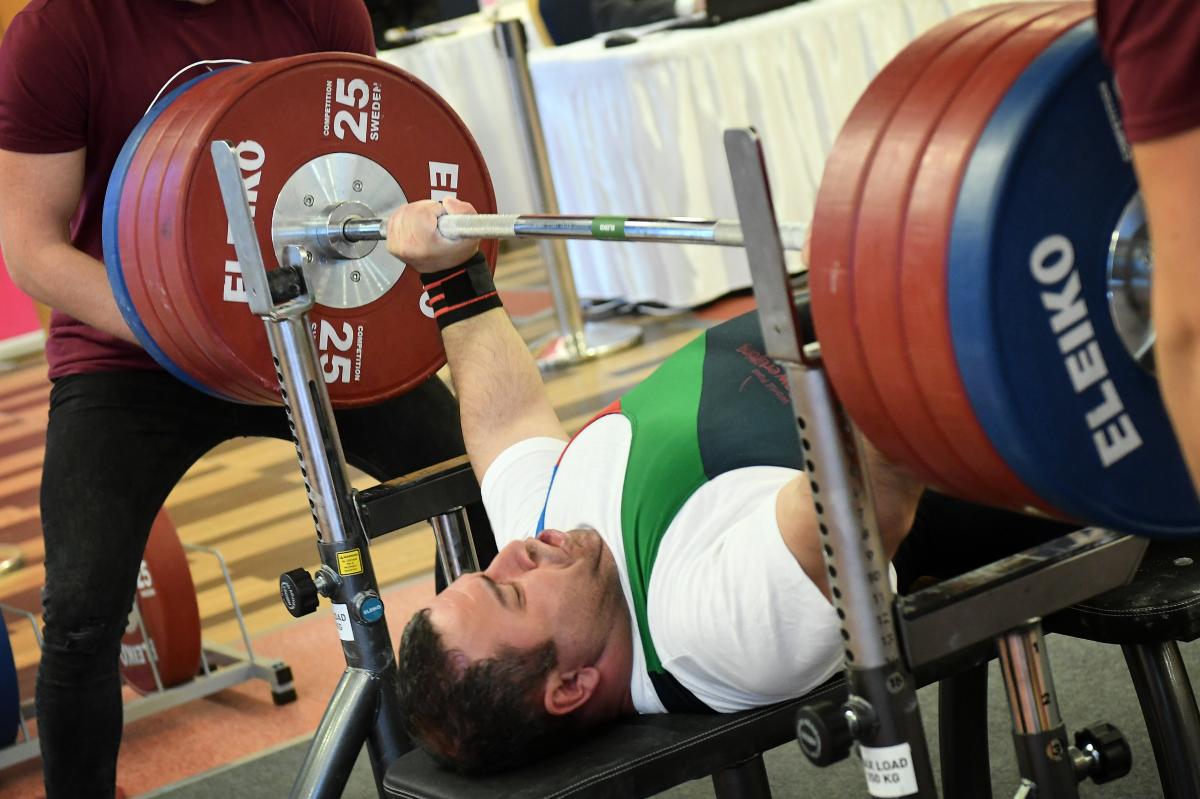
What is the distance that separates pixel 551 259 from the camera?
15.4ft

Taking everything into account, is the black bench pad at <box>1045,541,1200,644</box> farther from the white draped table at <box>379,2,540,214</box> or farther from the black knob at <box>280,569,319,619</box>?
the white draped table at <box>379,2,540,214</box>

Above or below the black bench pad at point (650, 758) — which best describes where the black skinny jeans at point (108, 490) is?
above

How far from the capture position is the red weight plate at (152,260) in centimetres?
184

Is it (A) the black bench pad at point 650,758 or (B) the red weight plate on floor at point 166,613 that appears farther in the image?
(B) the red weight plate on floor at point 166,613

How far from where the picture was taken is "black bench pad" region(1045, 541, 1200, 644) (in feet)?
4.73

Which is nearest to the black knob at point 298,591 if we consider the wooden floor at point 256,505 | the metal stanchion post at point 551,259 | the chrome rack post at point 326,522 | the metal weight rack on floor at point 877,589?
the chrome rack post at point 326,522

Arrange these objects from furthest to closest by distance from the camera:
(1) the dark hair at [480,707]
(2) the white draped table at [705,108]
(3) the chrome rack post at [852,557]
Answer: (2) the white draped table at [705,108]
(1) the dark hair at [480,707]
(3) the chrome rack post at [852,557]

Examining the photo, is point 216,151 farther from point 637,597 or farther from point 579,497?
point 637,597

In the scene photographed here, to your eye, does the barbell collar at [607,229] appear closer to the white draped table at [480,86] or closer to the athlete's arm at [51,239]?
the athlete's arm at [51,239]

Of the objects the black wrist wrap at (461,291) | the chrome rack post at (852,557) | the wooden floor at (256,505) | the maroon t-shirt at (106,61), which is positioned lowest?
the wooden floor at (256,505)

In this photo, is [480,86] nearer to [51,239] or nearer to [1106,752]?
[51,239]

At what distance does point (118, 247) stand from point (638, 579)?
84 cm

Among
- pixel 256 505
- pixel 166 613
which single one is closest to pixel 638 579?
pixel 166 613

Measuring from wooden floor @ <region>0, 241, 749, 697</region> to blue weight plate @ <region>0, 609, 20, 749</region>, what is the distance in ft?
1.51
